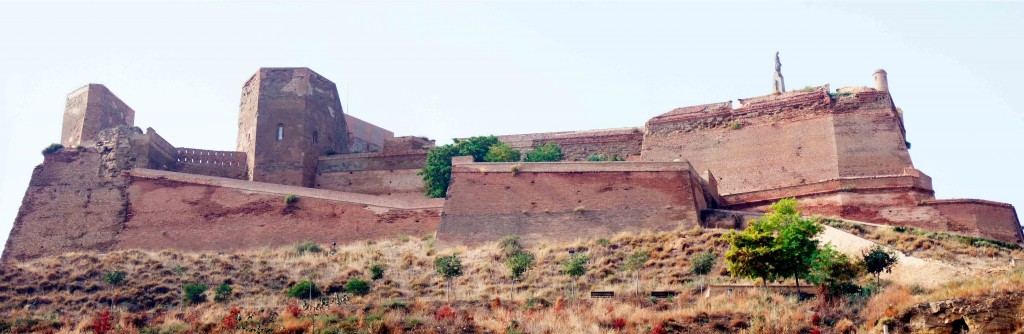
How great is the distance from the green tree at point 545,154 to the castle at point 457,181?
1.29 metres

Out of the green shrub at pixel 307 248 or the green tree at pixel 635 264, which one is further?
the green shrub at pixel 307 248

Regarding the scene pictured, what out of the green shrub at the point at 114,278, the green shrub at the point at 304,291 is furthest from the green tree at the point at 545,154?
the green shrub at the point at 114,278

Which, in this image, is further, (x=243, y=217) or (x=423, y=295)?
(x=243, y=217)

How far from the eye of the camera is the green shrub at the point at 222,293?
30000mm

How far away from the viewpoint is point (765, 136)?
42250 millimetres

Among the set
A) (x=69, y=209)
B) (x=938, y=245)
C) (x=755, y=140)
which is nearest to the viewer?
(x=938, y=245)

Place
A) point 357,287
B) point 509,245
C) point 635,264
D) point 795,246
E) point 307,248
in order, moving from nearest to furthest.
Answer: point 795,246, point 357,287, point 635,264, point 509,245, point 307,248

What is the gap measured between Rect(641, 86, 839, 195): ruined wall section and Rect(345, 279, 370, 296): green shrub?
15811 mm

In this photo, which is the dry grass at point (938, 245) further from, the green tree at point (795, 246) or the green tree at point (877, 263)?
the green tree at point (795, 246)

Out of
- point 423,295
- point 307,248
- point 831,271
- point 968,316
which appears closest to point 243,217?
point 307,248

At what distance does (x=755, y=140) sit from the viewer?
4238 cm

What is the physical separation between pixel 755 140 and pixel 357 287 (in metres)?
17.6

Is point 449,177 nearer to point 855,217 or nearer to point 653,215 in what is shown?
point 653,215

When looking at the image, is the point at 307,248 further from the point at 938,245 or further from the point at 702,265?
the point at 938,245
